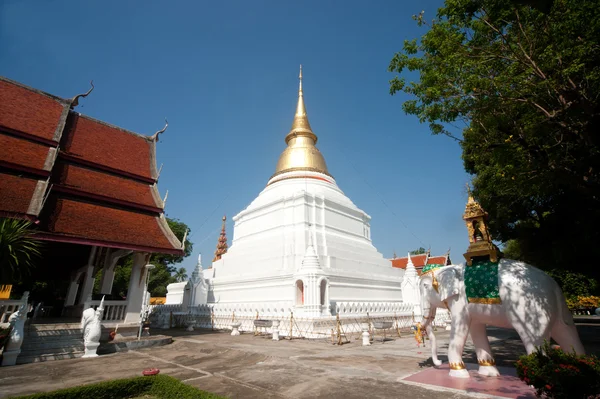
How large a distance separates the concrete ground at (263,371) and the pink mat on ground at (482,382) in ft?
0.84

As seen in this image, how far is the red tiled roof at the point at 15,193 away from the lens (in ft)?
28.0

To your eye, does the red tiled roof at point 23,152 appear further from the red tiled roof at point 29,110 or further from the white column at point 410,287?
the white column at point 410,287

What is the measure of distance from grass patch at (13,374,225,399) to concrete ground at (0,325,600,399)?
577 mm

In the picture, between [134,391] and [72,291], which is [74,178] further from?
[134,391]

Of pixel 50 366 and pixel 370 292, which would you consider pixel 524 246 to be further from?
pixel 50 366

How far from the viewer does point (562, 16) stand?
5230 mm

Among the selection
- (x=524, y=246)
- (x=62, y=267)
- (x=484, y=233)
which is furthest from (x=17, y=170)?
(x=524, y=246)

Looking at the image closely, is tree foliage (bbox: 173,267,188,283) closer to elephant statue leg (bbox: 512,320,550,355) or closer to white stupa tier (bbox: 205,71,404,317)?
white stupa tier (bbox: 205,71,404,317)

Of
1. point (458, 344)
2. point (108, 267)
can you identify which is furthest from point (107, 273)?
point (458, 344)

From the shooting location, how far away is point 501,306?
199 inches

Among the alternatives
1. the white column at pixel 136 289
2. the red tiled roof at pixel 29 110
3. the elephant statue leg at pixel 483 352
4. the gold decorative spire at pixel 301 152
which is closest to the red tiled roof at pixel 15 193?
the red tiled roof at pixel 29 110

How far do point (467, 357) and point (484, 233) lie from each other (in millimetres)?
3904

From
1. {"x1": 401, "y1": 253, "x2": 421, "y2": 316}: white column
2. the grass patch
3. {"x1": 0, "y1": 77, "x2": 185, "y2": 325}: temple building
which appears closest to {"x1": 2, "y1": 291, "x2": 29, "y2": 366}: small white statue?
{"x1": 0, "y1": 77, "x2": 185, "y2": 325}: temple building

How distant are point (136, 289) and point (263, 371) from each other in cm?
690
